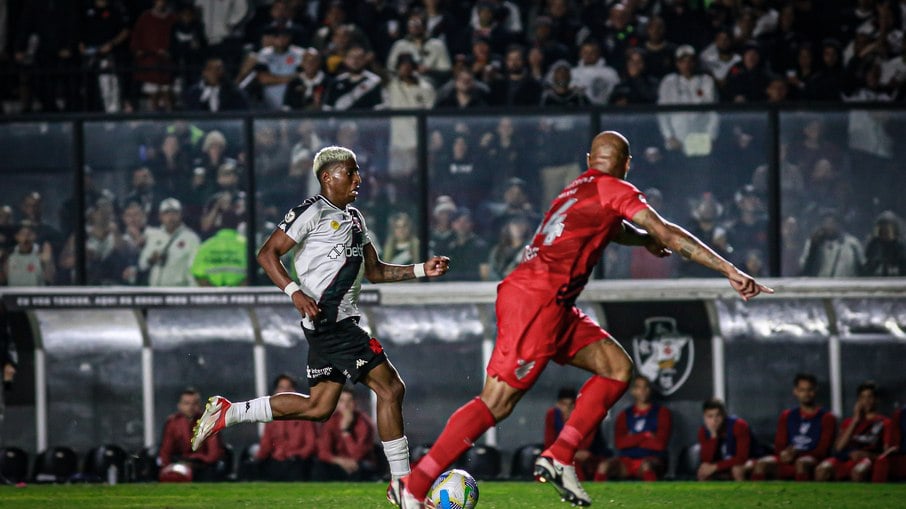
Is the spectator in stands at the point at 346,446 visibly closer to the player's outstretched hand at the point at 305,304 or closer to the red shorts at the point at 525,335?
the player's outstretched hand at the point at 305,304

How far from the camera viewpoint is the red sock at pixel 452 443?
23.4 feet

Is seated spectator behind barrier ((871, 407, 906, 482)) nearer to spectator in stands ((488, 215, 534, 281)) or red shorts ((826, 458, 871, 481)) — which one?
red shorts ((826, 458, 871, 481))

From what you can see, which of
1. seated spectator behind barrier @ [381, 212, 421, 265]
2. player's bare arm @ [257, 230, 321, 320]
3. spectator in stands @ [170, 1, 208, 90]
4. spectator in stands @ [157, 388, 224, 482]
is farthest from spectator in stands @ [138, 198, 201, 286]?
player's bare arm @ [257, 230, 321, 320]

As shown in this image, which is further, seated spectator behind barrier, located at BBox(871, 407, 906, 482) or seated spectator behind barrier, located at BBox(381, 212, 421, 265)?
seated spectator behind barrier, located at BBox(381, 212, 421, 265)

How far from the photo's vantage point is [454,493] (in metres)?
7.65

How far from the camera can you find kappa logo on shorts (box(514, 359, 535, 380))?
721 cm

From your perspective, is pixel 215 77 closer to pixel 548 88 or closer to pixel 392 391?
pixel 548 88

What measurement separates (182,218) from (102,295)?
3.60ft

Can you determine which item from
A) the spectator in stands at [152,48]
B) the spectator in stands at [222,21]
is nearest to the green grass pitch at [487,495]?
the spectator in stands at [152,48]

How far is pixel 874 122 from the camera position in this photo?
13.9 metres

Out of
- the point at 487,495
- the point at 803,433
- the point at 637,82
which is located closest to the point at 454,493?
the point at 487,495

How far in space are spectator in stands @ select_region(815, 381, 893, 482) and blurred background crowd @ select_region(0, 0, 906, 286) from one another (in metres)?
1.20

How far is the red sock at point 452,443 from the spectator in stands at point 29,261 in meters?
8.29

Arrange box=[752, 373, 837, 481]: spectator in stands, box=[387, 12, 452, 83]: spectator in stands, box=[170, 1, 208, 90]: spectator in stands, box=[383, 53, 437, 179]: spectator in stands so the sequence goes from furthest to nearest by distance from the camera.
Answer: box=[170, 1, 208, 90]: spectator in stands
box=[387, 12, 452, 83]: spectator in stands
box=[383, 53, 437, 179]: spectator in stands
box=[752, 373, 837, 481]: spectator in stands
